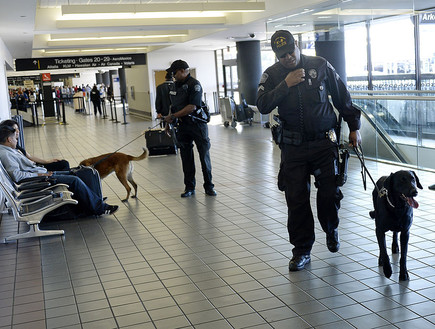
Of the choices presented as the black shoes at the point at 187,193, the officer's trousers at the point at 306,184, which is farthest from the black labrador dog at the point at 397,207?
the black shoes at the point at 187,193

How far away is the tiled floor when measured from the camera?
353cm

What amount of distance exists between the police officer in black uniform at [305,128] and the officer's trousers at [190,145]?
2.92 m

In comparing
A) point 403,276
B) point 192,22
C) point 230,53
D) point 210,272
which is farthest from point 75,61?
point 403,276

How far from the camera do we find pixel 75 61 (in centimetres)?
2339

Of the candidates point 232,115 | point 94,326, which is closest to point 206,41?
point 232,115

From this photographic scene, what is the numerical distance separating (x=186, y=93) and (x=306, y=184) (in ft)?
10.7

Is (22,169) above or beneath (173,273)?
above

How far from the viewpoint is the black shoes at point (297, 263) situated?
425cm

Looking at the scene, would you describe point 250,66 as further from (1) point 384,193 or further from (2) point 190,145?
(1) point 384,193

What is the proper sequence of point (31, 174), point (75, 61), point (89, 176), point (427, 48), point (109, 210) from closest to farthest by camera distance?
1. point (31, 174)
2. point (109, 210)
3. point (89, 176)
4. point (427, 48)
5. point (75, 61)

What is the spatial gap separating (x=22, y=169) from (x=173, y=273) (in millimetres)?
2704

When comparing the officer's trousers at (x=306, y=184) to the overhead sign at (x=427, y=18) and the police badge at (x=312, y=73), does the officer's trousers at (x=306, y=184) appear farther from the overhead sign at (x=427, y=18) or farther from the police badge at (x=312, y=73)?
the overhead sign at (x=427, y=18)

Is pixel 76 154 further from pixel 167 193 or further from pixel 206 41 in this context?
pixel 206 41

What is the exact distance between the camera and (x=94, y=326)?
3.52 metres
